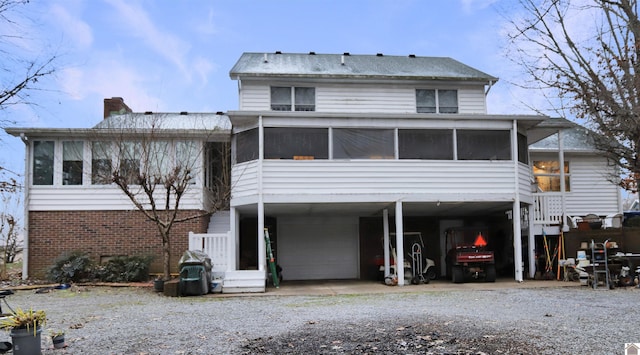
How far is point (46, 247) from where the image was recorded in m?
16.4

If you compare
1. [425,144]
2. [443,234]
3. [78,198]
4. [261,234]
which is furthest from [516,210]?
[78,198]

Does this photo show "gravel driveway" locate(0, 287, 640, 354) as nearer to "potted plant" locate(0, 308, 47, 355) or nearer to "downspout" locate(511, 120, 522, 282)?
"potted plant" locate(0, 308, 47, 355)

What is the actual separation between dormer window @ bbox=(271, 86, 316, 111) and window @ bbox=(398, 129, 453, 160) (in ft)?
13.7

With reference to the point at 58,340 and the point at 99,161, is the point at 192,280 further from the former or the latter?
the point at 58,340

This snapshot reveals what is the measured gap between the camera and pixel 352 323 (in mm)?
8383

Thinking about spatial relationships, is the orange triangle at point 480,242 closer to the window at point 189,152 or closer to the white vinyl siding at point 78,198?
the window at point 189,152

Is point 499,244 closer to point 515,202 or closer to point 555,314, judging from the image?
point 515,202

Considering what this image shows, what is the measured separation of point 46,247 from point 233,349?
11953 mm

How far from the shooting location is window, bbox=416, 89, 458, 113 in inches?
750

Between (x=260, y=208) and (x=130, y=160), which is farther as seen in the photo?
(x=130, y=160)

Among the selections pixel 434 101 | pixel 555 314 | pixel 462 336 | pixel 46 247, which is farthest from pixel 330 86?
pixel 462 336

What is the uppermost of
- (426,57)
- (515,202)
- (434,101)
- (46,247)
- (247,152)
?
(426,57)

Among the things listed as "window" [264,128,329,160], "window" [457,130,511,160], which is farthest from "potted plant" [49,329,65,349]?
"window" [457,130,511,160]

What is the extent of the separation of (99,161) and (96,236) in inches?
89.3
